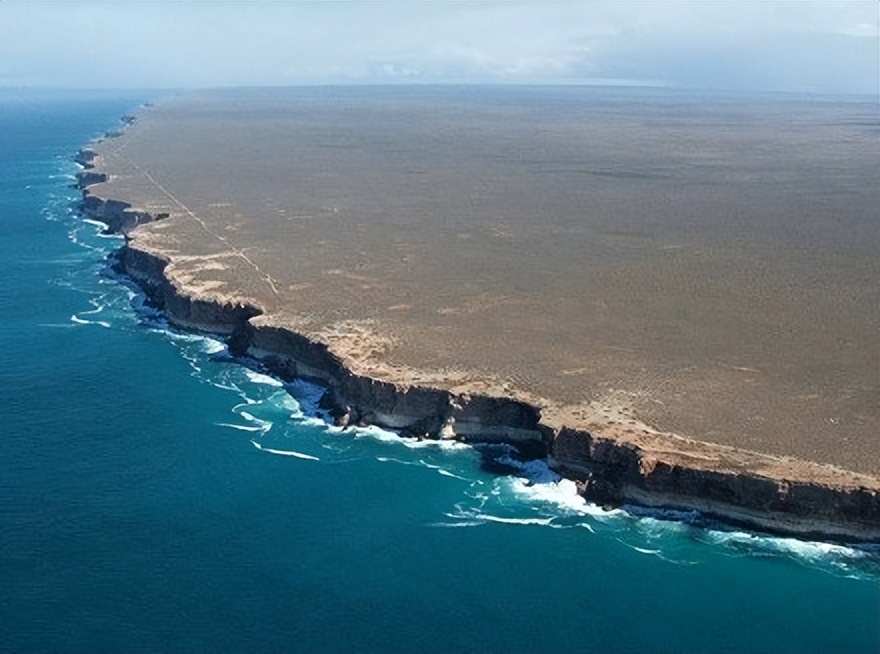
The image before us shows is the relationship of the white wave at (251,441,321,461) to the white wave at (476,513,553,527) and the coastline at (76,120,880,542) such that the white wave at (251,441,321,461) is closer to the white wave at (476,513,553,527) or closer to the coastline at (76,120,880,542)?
the coastline at (76,120,880,542)

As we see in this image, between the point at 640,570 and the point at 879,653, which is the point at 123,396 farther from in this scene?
the point at 879,653

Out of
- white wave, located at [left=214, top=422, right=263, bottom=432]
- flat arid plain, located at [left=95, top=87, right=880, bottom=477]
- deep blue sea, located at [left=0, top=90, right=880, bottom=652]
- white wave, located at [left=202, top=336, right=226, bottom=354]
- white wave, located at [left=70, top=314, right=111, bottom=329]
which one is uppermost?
flat arid plain, located at [left=95, top=87, right=880, bottom=477]

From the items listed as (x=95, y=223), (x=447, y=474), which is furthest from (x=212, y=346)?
(x=95, y=223)

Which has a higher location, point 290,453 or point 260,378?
point 260,378

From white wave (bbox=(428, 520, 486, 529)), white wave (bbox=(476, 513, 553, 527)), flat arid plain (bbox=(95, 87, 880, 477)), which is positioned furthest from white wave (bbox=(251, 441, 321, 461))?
white wave (bbox=(476, 513, 553, 527))

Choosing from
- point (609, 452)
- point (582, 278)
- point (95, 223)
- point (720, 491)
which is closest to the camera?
point (720, 491)

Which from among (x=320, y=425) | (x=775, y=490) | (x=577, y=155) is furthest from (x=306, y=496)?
(x=577, y=155)

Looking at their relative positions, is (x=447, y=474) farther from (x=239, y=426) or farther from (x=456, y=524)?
(x=239, y=426)
